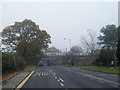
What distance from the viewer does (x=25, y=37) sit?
7419cm

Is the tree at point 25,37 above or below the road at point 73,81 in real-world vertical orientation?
above

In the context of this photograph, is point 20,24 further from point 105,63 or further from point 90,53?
point 90,53

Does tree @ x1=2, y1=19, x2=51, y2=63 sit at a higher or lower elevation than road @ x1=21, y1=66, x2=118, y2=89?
higher

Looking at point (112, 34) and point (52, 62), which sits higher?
point (112, 34)

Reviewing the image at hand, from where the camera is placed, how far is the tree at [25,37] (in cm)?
7278

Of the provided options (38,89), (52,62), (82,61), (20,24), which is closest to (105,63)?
(20,24)

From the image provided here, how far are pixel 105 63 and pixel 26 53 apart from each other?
25.6 m

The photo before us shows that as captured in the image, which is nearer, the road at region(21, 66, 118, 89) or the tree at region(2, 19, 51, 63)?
Answer: the road at region(21, 66, 118, 89)

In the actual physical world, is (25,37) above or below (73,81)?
above

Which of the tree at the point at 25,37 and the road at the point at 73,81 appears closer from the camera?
the road at the point at 73,81

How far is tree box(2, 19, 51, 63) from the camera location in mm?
72781

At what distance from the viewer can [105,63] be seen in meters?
86.1

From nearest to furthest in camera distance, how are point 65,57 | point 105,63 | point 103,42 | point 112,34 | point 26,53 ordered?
1. point 26,53
2. point 105,63
3. point 112,34
4. point 103,42
5. point 65,57

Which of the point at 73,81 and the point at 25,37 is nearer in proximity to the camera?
the point at 73,81
